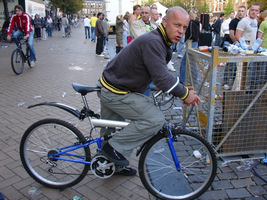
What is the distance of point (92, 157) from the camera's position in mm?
2994

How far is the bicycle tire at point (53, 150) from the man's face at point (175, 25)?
133 cm

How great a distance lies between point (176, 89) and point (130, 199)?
1.27m

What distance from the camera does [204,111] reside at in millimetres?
4156

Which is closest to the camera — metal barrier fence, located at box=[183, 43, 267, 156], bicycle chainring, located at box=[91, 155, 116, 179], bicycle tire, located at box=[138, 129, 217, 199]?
bicycle tire, located at box=[138, 129, 217, 199]

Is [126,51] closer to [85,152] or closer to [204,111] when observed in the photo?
[85,152]

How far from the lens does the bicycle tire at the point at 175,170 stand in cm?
282

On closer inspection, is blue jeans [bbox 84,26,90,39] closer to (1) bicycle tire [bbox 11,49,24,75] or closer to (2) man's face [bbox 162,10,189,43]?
(1) bicycle tire [bbox 11,49,24,75]

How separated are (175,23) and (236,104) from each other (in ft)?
5.11

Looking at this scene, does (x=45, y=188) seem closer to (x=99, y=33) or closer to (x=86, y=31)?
(x=99, y=33)

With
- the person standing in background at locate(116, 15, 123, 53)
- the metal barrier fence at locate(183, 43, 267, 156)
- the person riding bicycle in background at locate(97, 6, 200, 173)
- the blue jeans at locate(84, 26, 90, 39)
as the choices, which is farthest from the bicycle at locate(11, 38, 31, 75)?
the blue jeans at locate(84, 26, 90, 39)

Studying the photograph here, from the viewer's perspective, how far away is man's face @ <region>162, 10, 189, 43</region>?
2539 millimetres

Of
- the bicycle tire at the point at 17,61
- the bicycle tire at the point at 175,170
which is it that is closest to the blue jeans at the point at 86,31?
the bicycle tire at the point at 17,61

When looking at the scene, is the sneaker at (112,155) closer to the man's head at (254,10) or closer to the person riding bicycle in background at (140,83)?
the person riding bicycle in background at (140,83)

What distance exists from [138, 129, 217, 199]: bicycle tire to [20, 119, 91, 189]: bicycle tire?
67 centimetres
